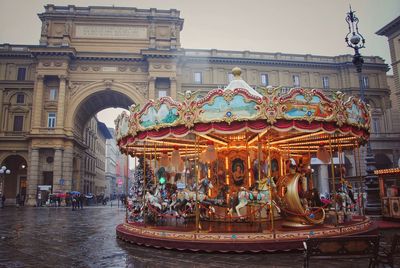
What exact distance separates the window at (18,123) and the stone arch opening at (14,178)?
13.1 ft

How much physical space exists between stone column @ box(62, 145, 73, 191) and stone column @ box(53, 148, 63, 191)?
22.1 inches

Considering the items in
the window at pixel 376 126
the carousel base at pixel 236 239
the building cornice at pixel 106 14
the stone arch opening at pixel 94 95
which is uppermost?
the building cornice at pixel 106 14

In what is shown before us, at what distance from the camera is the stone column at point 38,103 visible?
34594 mm

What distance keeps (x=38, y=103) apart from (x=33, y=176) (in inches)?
321

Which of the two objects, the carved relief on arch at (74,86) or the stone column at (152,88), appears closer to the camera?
the stone column at (152,88)

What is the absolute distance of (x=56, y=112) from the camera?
35.6m

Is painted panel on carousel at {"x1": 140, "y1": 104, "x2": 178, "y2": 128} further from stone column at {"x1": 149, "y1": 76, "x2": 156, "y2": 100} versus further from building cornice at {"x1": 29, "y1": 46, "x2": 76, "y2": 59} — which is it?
building cornice at {"x1": 29, "y1": 46, "x2": 76, "y2": 59}

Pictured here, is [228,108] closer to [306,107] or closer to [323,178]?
[306,107]

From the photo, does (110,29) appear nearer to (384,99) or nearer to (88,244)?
(88,244)

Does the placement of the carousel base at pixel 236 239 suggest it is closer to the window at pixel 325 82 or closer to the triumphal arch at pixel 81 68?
the triumphal arch at pixel 81 68

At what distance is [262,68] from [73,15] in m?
24.1

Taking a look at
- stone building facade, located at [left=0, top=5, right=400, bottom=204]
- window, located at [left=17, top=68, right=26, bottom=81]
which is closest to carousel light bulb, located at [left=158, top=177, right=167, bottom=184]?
stone building facade, located at [left=0, top=5, right=400, bottom=204]

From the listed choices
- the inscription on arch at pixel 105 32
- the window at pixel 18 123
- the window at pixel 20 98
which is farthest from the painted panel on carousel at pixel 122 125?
the window at pixel 20 98

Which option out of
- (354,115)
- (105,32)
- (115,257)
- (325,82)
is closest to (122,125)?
(115,257)
